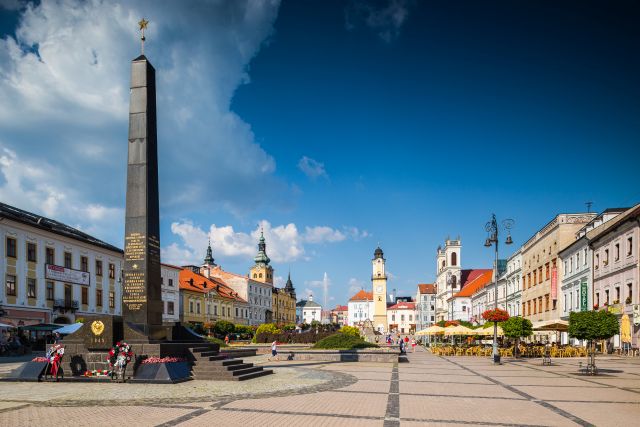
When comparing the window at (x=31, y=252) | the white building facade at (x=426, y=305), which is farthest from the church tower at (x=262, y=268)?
the window at (x=31, y=252)

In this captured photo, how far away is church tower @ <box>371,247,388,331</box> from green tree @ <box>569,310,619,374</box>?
3764 inches

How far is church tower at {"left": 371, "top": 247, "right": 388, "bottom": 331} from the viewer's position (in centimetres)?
11638

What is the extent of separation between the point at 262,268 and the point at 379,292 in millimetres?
27472

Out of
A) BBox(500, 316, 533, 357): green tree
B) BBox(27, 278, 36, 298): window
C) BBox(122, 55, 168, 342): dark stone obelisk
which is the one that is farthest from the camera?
BBox(27, 278, 36, 298): window

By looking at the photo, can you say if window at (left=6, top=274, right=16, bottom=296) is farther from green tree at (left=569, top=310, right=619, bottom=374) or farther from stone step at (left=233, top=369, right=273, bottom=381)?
green tree at (left=569, top=310, right=619, bottom=374)

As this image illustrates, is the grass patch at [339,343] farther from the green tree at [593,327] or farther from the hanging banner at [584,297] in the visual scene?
the green tree at [593,327]

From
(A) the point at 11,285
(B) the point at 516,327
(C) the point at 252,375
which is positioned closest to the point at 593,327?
(B) the point at 516,327

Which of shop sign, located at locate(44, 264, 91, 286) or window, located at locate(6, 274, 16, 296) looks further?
shop sign, located at locate(44, 264, 91, 286)

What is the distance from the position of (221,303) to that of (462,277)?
2182 inches

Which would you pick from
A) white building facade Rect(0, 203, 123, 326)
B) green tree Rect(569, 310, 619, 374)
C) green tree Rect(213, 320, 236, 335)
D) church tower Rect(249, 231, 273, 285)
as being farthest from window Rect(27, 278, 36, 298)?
church tower Rect(249, 231, 273, 285)

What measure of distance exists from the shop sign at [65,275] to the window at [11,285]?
3292 mm

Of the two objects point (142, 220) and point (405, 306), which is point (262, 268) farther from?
point (142, 220)

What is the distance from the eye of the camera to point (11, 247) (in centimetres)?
3838

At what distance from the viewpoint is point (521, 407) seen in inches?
494
